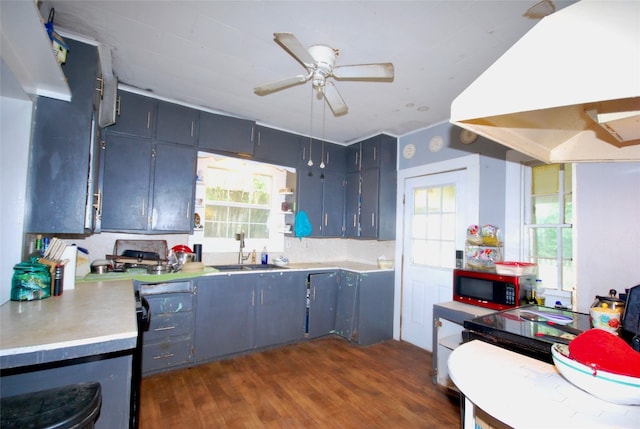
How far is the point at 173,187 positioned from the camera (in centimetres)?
293

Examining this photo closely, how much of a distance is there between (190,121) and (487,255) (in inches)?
127

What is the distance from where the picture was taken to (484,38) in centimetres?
185

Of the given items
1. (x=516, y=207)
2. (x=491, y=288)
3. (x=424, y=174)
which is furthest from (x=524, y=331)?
(x=424, y=174)

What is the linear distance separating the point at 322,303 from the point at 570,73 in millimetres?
3164

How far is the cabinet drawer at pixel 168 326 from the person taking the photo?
251 cm

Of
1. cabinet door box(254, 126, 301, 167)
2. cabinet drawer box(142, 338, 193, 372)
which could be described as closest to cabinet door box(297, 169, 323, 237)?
cabinet door box(254, 126, 301, 167)

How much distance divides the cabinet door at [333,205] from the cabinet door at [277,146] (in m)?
0.57

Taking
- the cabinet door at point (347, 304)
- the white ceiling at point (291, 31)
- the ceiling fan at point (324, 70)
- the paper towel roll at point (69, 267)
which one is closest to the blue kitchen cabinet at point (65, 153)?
the paper towel roll at point (69, 267)

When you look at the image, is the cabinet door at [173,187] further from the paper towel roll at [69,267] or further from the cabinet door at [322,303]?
the cabinet door at [322,303]

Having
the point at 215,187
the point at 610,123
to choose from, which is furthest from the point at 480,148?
the point at 215,187

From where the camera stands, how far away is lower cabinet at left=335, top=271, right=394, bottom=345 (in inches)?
134

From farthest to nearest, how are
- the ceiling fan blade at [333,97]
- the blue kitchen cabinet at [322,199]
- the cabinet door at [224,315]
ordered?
the blue kitchen cabinet at [322,199] < the cabinet door at [224,315] < the ceiling fan blade at [333,97]

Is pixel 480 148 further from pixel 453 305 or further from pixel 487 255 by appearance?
pixel 453 305

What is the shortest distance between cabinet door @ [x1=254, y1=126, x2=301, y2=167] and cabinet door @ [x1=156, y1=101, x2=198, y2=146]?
0.75m
